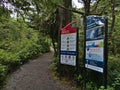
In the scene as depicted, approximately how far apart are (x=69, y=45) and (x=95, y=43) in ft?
7.54

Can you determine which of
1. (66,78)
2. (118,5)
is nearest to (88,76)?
(66,78)

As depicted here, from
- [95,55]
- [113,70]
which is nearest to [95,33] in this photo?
[95,55]

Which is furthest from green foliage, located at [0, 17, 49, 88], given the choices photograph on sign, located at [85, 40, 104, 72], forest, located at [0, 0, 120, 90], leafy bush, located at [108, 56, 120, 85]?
leafy bush, located at [108, 56, 120, 85]

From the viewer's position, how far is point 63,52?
8.79 metres

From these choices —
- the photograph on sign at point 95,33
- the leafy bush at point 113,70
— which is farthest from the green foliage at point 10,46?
the leafy bush at point 113,70

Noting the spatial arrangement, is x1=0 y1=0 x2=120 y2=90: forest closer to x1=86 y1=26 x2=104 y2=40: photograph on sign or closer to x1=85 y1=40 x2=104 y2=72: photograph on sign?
x1=85 y1=40 x2=104 y2=72: photograph on sign

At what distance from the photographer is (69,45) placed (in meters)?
8.35

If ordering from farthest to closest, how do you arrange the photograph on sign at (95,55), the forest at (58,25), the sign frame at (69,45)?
the sign frame at (69,45) < the forest at (58,25) < the photograph on sign at (95,55)

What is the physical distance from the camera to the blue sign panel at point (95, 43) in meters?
5.77

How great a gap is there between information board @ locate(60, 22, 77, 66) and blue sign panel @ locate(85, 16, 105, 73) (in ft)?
4.13

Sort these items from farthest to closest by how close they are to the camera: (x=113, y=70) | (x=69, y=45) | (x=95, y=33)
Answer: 1. (x=69, y=45)
2. (x=113, y=70)
3. (x=95, y=33)

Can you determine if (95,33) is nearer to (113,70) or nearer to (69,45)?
(113,70)

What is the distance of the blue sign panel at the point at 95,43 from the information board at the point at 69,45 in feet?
4.13

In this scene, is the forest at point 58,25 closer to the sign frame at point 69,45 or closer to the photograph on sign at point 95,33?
the sign frame at point 69,45
